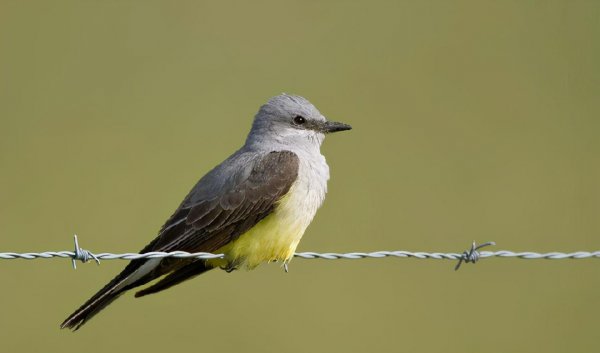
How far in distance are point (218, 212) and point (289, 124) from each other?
3.39 ft

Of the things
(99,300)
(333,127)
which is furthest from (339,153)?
(99,300)

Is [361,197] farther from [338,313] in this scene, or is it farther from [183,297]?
[183,297]

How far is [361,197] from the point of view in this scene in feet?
35.8

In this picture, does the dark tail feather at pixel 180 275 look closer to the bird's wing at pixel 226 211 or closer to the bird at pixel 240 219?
the bird at pixel 240 219

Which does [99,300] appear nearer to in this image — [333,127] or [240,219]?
[240,219]

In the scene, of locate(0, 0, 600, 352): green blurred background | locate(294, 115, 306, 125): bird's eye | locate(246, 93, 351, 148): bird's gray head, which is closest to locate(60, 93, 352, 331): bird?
locate(246, 93, 351, 148): bird's gray head

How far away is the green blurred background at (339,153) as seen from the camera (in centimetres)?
933

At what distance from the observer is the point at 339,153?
1156cm

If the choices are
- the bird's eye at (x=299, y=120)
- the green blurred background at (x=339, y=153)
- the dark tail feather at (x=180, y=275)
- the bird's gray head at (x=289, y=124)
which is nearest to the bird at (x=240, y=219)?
the dark tail feather at (x=180, y=275)

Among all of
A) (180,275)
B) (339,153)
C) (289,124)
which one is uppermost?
(339,153)

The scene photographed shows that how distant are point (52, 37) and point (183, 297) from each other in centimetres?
562

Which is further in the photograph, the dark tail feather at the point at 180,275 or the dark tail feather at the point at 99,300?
the dark tail feather at the point at 180,275

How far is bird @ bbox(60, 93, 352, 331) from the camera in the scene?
605 centimetres

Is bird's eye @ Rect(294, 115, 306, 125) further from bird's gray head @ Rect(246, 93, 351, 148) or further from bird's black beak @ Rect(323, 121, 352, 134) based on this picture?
bird's black beak @ Rect(323, 121, 352, 134)
